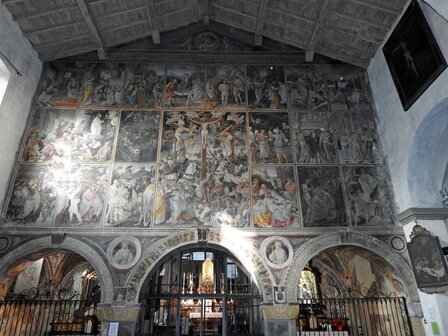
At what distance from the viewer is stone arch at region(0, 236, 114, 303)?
35.0 feet

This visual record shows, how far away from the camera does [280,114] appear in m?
13.7

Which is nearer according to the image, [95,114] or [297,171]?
[297,171]

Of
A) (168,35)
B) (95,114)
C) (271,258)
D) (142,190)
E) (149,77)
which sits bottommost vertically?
(271,258)

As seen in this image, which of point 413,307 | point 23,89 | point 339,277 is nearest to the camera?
point 413,307

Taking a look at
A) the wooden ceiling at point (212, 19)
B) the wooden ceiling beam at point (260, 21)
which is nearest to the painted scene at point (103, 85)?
the wooden ceiling at point (212, 19)

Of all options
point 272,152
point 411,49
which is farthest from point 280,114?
point 411,49

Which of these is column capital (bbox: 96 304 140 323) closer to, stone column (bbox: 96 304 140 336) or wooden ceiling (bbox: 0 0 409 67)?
stone column (bbox: 96 304 140 336)

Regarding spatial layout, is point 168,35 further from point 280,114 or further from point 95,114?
point 280,114

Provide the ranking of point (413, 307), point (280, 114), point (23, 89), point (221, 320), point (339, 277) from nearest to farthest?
point (413, 307) < point (221, 320) < point (23, 89) < point (280, 114) < point (339, 277)

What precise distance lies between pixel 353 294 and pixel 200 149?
8.83m

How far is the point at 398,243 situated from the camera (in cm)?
1140

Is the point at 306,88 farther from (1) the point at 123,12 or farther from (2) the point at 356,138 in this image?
(1) the point at 123,12

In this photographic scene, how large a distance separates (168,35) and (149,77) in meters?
2.17

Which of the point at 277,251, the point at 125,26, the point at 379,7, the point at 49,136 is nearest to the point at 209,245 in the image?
the point at 277,251
